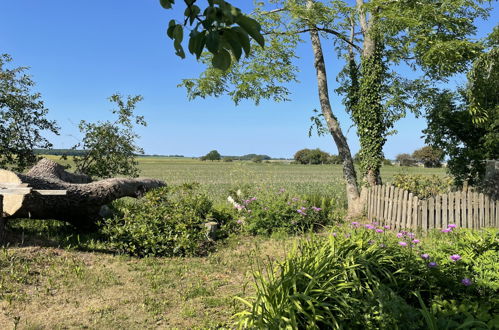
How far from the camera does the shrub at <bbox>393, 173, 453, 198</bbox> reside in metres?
11.2

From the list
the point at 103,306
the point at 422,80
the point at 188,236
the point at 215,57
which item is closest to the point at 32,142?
the point at 188,236

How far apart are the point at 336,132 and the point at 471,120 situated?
3902 millimetres

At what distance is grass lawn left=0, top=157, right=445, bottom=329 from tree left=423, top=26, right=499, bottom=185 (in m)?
6.69

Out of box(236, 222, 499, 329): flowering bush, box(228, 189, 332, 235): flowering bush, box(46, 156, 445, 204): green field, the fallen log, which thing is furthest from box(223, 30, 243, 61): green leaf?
box(46, 156, 445, 204): green field

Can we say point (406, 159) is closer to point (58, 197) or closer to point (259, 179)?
point (259, 179)

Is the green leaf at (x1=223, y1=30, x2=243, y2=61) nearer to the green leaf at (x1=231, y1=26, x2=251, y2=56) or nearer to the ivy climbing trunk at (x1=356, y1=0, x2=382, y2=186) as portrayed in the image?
the green leaf at (x1=231, y1=26, x2=251, y2=56)

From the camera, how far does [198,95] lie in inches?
492

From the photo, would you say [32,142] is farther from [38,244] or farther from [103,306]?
[103,306]

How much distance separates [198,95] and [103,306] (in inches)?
372

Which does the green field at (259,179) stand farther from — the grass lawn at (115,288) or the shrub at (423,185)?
the grass lawn at (115,288)

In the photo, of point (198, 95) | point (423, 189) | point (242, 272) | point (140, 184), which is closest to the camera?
point (242, 272)

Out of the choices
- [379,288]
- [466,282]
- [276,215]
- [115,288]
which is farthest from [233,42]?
[276,215]

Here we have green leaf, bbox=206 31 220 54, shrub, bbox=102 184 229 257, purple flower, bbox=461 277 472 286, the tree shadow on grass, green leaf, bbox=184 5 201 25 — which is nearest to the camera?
green leaf, bbox=206 31 220 54

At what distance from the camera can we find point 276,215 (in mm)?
7613
